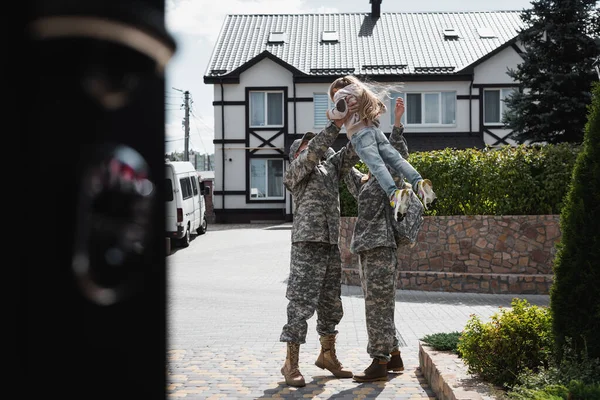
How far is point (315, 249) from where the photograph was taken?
542 centimetres

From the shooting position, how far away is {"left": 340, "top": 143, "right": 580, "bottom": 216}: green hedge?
12.0 meters

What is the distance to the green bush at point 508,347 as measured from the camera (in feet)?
15.5

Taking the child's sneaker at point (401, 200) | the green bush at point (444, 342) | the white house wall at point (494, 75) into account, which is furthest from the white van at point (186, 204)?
the white house wall at point (494, 75)

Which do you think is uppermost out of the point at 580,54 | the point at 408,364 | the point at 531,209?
the point at 580,54

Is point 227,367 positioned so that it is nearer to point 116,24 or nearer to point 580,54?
point 116,24

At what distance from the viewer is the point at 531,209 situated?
12.0 meters

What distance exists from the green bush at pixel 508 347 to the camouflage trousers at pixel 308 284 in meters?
1.13

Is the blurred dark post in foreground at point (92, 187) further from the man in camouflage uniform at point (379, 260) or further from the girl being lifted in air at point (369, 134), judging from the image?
the man in camouflage uniform at point (379, 260)

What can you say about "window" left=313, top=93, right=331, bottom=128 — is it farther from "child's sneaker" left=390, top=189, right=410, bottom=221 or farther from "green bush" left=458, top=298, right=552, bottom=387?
"child's sneaker" left=390, top=189, right=410, bottom=221

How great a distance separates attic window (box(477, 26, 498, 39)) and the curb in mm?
30085

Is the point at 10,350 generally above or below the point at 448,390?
above

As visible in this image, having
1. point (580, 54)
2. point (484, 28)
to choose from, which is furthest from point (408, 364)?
point (484, 28)

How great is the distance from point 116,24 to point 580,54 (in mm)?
17166

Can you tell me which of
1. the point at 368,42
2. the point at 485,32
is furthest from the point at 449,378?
the point at 485,32
